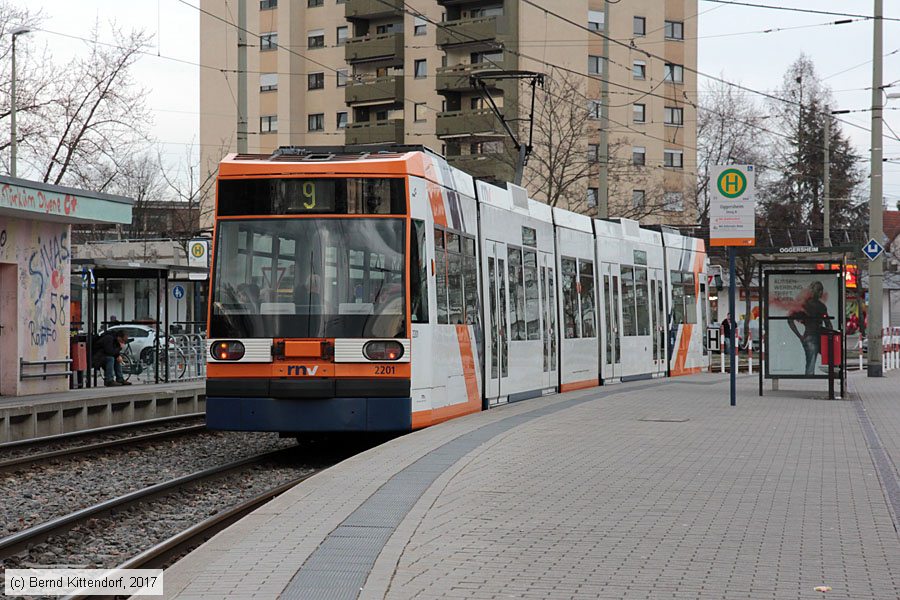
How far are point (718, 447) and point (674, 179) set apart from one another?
56.0 m

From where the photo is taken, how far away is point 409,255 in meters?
13.8

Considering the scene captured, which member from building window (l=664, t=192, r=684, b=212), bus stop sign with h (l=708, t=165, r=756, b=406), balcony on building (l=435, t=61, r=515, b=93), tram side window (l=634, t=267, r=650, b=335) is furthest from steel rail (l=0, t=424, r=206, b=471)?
building window (l=664, t=192, r=684, b=212)

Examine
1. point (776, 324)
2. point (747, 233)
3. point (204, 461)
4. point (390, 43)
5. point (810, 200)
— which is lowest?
point (204, 461)

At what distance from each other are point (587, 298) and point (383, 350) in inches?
423

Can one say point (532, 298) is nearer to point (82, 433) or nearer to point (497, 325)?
point (497, 325)

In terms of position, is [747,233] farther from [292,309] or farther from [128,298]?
[128,298]

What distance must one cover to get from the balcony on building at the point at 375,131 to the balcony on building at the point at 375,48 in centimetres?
324

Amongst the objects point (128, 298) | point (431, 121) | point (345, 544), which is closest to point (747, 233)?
point (345, 544)

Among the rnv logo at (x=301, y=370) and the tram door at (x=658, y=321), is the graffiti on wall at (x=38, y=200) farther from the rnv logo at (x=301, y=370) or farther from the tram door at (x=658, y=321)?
the tram door at (x=658, y=321)

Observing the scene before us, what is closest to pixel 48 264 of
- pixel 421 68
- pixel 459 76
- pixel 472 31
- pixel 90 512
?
pixel 90 512

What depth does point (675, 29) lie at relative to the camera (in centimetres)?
6812

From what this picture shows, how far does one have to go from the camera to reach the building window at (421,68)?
6756 centimetres

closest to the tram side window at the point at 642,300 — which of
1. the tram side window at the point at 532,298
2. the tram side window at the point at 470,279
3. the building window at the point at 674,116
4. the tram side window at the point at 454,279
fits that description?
the tram side window at the point at 532,298

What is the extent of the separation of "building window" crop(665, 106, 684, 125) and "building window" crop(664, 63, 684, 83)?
149 centimetres
